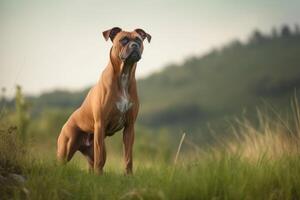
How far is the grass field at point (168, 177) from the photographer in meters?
5.96

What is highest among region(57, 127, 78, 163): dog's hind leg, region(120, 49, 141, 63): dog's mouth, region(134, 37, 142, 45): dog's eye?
region(134, 37, 142, 45): dog's eye

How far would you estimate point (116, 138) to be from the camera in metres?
25.1

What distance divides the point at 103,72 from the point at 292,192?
10.1 feet

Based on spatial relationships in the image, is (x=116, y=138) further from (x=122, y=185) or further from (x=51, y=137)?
(x=122, y=185)

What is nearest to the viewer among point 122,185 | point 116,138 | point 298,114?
point 122,185

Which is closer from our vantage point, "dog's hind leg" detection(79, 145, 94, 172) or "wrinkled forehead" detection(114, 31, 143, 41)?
"wrinkled forehead" detection(114, 31, 143, 41)

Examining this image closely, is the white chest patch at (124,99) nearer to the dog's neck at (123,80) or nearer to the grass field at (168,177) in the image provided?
the dog's neck at (123,80)

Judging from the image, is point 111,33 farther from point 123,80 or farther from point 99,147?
point 99,147

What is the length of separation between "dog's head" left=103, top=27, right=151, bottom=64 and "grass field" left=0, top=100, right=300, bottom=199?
4.37 feet

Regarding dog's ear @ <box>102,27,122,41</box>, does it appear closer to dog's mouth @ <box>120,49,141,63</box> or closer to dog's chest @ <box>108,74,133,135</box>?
dog's mouth @ <box>120,49,141,63</box>

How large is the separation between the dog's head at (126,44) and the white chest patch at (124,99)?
0.79ft

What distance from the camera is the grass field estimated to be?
5961 millimetres

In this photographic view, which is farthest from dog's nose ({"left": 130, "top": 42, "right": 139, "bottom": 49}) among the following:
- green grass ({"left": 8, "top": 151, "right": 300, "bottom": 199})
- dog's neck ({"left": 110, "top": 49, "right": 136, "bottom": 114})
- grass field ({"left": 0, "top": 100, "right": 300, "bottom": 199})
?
green grass ({"left": 8, "top": 151, "right": 300, "bottom": 199})

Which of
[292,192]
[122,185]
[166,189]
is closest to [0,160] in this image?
[122,185]
